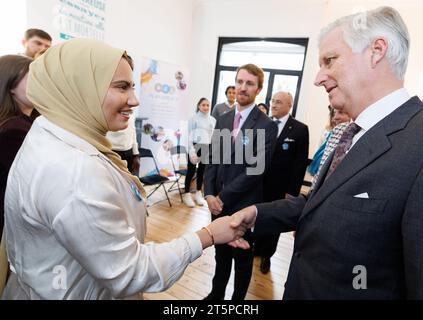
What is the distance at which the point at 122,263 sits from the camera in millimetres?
812

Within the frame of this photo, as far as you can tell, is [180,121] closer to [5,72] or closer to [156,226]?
[156,226]

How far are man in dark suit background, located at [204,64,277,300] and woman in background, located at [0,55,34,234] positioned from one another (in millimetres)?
1339

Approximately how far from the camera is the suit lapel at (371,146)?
860mm

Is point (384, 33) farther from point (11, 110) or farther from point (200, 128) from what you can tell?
point (200, 128)

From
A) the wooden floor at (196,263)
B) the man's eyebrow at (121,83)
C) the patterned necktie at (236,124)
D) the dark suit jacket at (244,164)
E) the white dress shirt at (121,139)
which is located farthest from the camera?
the white dress shirt at (121,139)

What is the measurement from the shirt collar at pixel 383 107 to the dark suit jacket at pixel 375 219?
23 millimetres

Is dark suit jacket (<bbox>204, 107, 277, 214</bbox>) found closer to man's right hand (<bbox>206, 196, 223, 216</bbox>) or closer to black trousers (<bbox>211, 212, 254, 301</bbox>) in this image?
man's right hand (<bbox>206, 196, 223, 216</bbox>)

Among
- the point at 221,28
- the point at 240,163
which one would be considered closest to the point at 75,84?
the point at 240,163

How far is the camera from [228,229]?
1229 mm

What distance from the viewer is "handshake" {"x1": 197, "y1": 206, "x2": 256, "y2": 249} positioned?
3.74 feet

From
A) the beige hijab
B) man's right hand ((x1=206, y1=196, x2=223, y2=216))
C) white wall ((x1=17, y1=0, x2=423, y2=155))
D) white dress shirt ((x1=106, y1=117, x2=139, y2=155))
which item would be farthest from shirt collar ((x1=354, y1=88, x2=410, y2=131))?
white wall ((x1=17, y1=0, x2=423, y2=155))

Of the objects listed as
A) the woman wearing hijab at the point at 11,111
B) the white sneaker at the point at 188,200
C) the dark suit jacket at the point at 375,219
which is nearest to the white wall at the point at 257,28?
the white sneaker at the point at 188,200

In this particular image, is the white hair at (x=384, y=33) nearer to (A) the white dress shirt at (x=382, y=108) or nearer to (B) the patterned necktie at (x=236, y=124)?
(A) the white dress shirt at (x=382, y=108)
